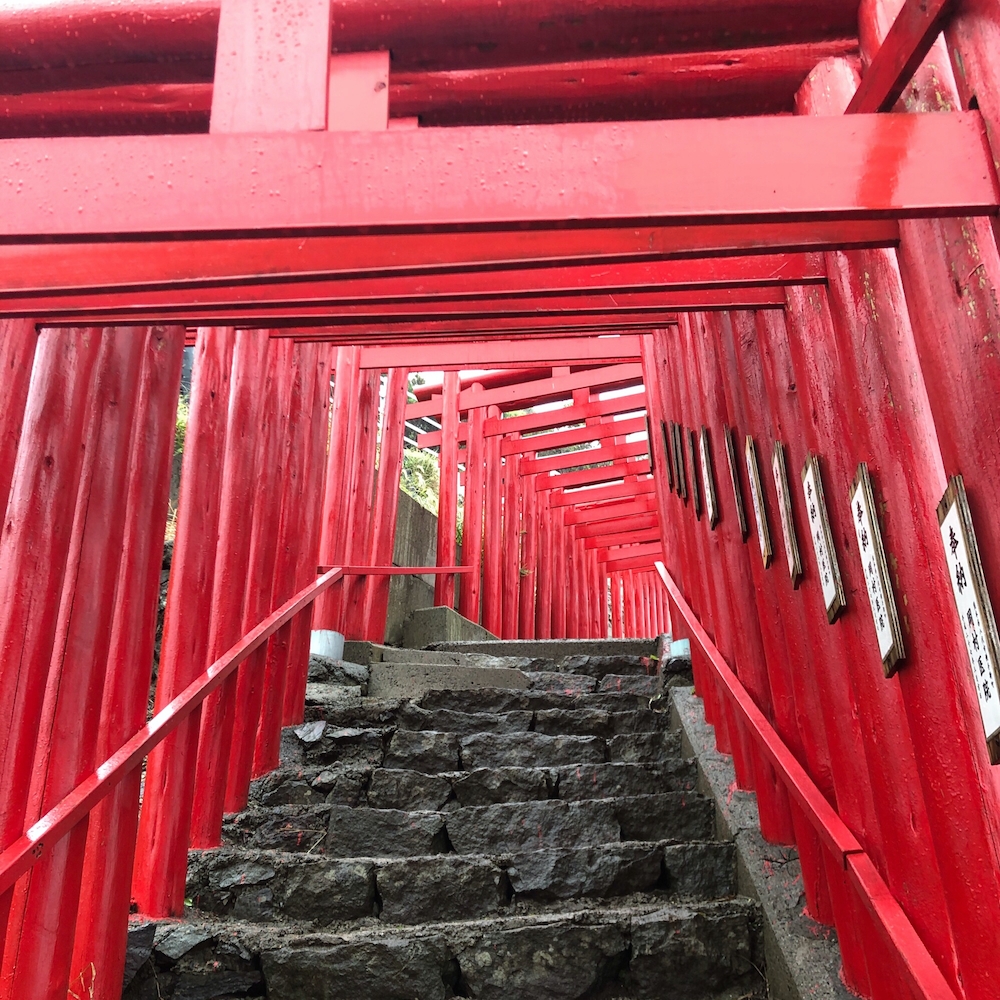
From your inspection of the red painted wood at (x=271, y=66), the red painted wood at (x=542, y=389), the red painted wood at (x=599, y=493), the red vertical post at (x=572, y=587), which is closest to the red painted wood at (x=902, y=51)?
the red painted wood at (x=271, y=66)

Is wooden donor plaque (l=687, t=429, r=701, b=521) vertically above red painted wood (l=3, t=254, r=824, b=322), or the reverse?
wooden donor plaque (l=687, t=429, r=701, b=521)

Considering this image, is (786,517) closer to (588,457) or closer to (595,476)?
(588,457)

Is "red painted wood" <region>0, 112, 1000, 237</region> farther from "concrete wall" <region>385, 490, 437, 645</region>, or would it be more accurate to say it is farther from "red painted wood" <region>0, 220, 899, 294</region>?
"concrete wall" <region>385, 490, 437, 645</region>

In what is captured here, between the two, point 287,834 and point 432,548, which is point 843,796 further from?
point 432,548

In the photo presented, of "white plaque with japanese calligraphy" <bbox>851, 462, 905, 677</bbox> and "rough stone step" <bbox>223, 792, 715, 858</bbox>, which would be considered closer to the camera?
"white plaque with japanese calligraphy" <bbox>851, 462, 905, 677</bbox>

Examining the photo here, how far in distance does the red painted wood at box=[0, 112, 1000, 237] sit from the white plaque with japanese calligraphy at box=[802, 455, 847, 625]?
1.20m

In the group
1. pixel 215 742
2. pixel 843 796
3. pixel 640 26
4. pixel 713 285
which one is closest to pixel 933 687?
pixel 843 796

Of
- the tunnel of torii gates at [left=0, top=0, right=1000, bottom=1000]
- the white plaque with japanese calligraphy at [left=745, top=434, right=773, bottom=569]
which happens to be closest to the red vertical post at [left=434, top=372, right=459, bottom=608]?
the tunnel of torii gates at [left=0, top=0, right=1000, bottom=1000]

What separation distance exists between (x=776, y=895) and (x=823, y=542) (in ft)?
4.78

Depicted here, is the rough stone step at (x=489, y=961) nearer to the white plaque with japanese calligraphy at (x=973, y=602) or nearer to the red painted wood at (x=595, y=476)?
the white plaque with japanese calligraphy at (x=973, y=602)

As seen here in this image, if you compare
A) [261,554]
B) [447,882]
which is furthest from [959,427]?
[261,554]

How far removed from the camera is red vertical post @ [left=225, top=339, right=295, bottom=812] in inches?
188

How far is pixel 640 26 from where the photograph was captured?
2.56 m

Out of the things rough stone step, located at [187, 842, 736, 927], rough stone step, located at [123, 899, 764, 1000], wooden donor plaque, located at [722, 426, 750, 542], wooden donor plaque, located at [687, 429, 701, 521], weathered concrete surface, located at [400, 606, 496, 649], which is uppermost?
weathered concrete surface, located at [400, 606, 496, 649]
